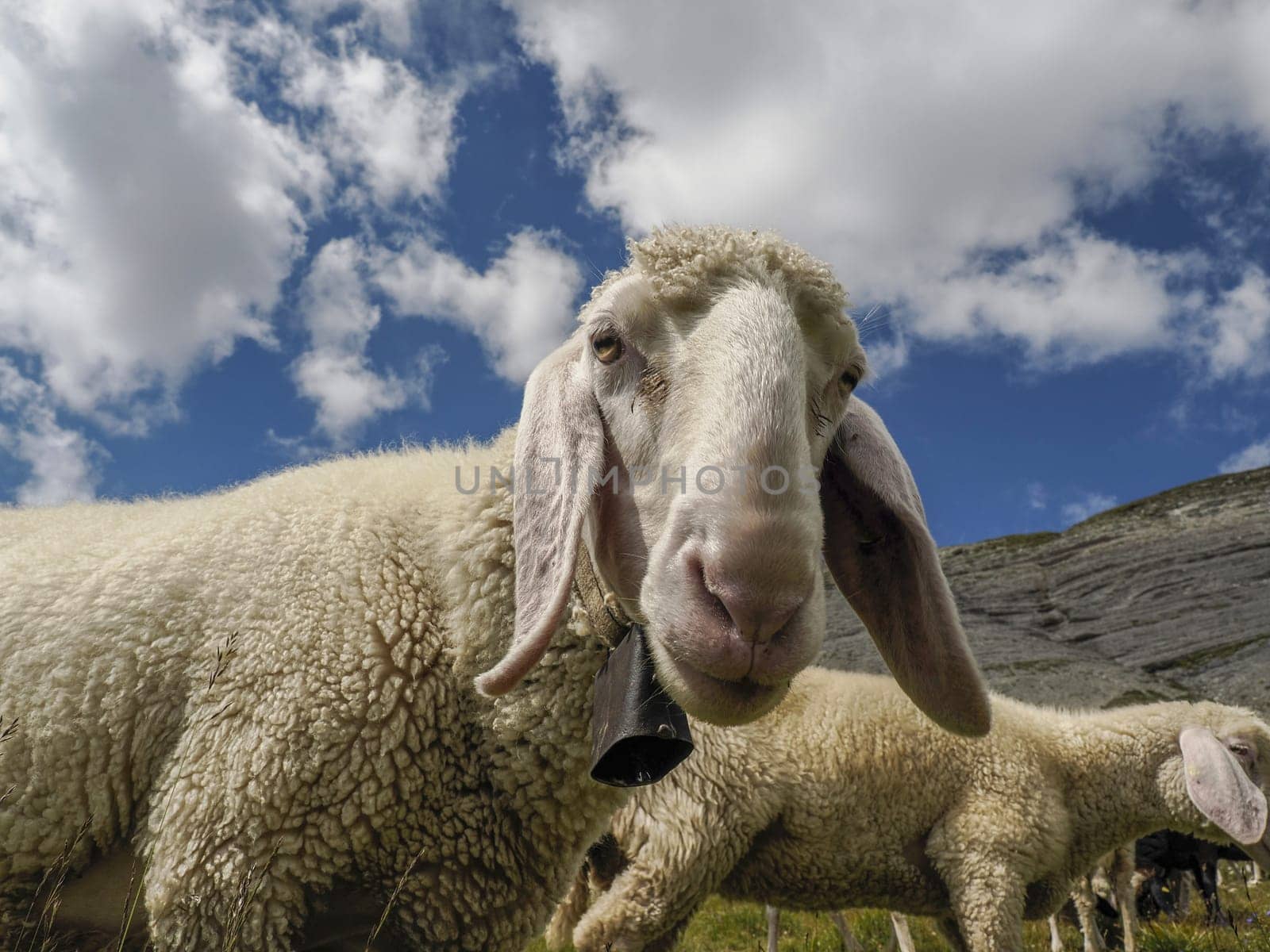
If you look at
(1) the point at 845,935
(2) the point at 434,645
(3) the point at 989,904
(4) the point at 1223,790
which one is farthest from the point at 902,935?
(2) the point at 434,645

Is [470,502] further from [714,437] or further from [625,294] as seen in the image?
[714,437]

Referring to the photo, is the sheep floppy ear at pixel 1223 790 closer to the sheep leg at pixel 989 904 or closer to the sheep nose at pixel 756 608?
the sheep leg at pixel 989 904

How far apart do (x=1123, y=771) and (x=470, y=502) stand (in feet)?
20.7

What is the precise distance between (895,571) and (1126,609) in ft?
68.3

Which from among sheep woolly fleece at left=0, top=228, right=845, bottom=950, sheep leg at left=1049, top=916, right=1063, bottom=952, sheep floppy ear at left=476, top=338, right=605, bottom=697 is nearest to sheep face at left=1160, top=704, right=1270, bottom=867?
sheep leg at left=1049, top=916, right=1063, bottom=952

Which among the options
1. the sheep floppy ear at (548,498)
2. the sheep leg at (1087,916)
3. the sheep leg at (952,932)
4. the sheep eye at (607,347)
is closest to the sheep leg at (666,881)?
the sheep leg at (952,932)

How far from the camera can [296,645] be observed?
7.86 ft

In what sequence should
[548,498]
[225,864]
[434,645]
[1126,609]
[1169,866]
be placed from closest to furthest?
[225,864] → [548,498] → [434,645] → [1169,866] → [1126,609]

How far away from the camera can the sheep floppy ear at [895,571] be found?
99.0 inches

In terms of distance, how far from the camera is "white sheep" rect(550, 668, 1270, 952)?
5.33m

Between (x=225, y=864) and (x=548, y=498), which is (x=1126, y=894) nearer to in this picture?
(x=548, y=498)

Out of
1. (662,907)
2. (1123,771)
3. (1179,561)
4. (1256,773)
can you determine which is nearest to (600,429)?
(662,907)

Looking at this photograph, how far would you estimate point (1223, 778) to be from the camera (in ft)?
20.1

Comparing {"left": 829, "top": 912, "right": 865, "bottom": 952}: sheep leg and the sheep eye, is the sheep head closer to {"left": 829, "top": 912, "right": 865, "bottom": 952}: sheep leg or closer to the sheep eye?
the sheep eye
